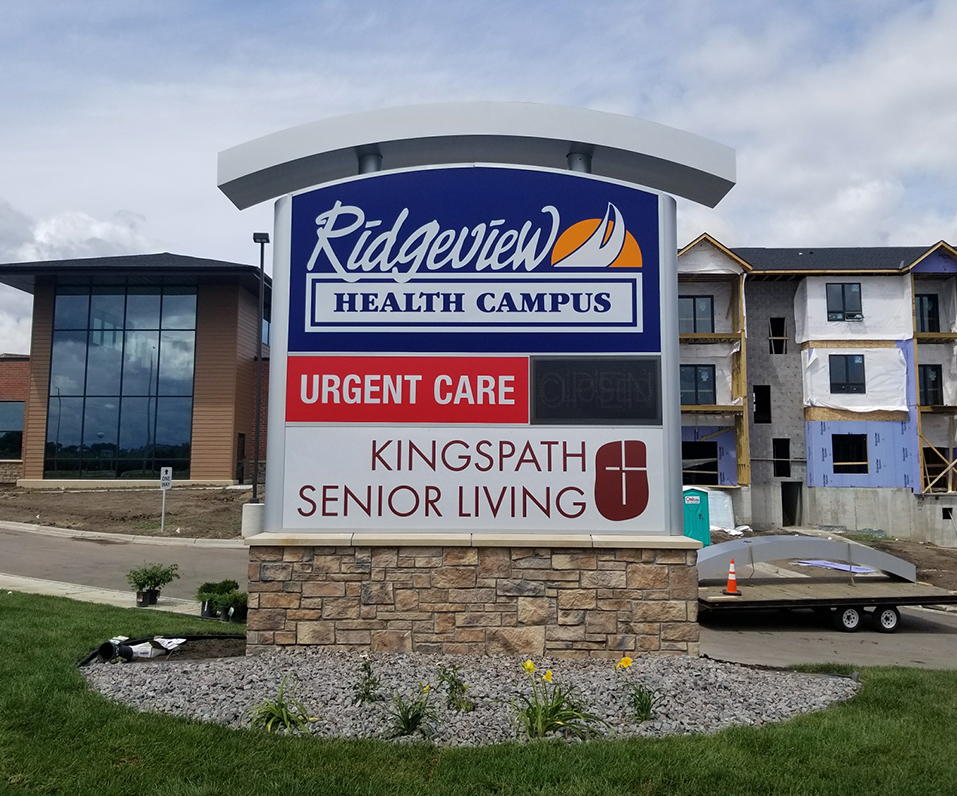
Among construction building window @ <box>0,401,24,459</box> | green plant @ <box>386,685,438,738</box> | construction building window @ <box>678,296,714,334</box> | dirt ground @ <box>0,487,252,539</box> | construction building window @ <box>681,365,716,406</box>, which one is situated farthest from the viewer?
construction building window @ <box>0,401,24,459</box>

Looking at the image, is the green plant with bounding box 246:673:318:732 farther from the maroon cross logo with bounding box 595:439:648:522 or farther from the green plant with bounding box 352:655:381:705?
the maroon cross logo with bounding box 595:439:648:522

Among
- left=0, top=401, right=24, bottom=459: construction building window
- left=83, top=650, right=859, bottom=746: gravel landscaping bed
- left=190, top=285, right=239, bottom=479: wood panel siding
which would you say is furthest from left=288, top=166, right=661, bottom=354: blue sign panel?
left=0, top=401, right=24, bottom=459: construction building window

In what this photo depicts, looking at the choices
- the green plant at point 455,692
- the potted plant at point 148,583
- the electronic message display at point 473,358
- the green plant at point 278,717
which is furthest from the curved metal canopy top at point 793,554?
the green plant at point 278,717

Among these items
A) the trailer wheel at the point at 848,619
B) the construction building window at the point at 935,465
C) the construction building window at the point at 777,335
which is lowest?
the trailer wheel at the point at 848,619

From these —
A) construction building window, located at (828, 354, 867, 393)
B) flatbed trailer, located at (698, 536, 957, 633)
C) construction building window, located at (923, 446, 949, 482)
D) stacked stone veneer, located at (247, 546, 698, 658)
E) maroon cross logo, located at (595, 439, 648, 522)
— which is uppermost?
construction building window, located at (828, 354, 867, 393)

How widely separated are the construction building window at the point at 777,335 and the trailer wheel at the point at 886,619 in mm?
21240

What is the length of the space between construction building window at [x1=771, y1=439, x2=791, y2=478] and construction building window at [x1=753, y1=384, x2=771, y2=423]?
1.07 meters

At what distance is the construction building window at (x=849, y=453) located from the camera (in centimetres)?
3147

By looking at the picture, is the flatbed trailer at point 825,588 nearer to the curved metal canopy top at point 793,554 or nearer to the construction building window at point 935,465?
the curved metal canopy top at point 793,554

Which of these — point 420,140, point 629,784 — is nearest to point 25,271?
point 420,140

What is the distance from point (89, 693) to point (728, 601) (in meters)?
10.5

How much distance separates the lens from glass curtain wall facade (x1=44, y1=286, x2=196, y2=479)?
115ft

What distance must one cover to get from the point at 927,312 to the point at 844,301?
13.0 ft

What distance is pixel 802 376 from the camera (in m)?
32.8
